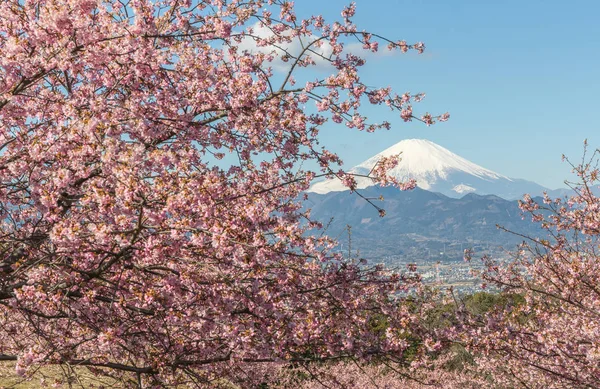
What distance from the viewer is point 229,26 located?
26.3 ft

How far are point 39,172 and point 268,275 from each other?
3029 mm

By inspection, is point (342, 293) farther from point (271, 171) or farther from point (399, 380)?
point (399, 380)

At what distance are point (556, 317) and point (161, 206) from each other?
24.4 ft

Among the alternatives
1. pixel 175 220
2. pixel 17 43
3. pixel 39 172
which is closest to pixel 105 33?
pixel 17 43

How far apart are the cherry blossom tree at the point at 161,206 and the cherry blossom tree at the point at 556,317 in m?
1.74

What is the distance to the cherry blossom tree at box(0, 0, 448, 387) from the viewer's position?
5.78 m

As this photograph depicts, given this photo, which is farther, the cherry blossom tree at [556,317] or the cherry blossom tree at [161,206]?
the cherry blossom tree at [556,317]

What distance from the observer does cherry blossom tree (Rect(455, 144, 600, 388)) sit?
833 cm

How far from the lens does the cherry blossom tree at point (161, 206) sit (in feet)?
19.0

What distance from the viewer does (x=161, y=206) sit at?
600cm

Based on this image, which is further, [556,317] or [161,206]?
[556,317]

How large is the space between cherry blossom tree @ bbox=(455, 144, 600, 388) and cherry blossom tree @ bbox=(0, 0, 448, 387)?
1741 mm

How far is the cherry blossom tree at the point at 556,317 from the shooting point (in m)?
8.33

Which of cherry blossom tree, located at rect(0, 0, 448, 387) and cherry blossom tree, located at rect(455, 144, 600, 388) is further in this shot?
cherry blossom tree, located at rect(455, 144, 600, 388)
